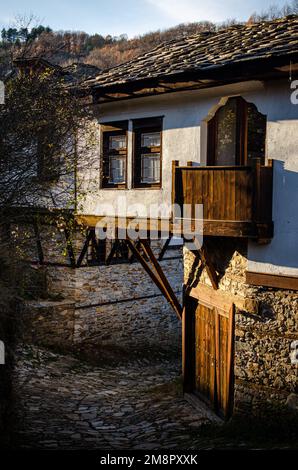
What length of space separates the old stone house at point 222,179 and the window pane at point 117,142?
0.03 metres

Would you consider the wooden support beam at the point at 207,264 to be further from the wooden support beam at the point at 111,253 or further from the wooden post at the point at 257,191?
the wooden support beam at the point at 111,253

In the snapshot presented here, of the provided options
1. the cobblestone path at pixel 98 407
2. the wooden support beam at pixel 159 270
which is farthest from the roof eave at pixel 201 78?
the cobblestone path at pixel 98 407

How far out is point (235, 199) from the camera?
8.77 m

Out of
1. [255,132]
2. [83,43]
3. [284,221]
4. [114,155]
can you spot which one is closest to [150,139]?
[114,155]

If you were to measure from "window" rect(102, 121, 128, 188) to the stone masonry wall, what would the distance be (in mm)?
3279

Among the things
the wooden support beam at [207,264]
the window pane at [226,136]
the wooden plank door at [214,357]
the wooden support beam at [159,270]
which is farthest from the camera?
the wooden support beam at [159,270]

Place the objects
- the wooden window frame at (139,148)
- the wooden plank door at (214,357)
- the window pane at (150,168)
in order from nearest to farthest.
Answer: the wooden plank door at (214,357)
the wooden window frame at (139,148)
the window pane at (150,168)

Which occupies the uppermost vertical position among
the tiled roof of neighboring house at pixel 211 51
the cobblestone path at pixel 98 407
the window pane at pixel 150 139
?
the tiled roof of neighboring house at pixel 211 51

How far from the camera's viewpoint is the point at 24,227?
13.0 metres

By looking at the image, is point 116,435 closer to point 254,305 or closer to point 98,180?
point 254,305

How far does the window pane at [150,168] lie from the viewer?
1108 cm

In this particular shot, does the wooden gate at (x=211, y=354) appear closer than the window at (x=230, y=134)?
Yes

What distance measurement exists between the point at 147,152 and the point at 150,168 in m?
0.34

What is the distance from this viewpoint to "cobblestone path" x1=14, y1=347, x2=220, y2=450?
914 cm
